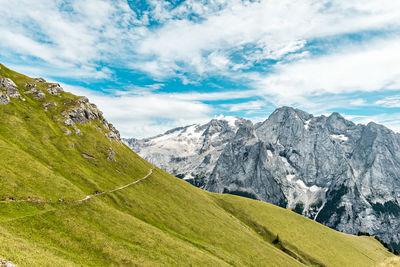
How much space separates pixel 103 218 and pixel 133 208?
21.2m

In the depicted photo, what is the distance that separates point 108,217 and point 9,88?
8650cm

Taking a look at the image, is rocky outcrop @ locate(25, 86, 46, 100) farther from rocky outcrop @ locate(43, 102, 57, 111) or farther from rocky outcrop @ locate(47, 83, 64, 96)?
rocky outcrop @ locate(47, 83, 64, 96)

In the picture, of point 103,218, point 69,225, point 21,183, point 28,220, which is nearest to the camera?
point 28,220

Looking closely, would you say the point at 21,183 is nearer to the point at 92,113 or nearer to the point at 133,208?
the point at 133,208

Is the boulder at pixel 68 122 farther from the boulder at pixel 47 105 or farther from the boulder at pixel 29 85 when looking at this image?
the boulder at pixel 29 85

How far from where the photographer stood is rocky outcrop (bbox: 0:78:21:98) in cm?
10239

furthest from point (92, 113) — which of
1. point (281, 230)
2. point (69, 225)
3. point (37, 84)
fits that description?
point (281, 230)

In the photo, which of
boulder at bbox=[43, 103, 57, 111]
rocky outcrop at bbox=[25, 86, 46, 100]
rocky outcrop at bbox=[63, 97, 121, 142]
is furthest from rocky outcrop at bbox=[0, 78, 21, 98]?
rocky outcrop at bbox=[63, 97, 121, 142]

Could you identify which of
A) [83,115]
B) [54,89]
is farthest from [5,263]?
[54,89]

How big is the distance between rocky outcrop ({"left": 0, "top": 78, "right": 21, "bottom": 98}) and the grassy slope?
15.1 feet

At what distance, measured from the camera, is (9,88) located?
4122 inches

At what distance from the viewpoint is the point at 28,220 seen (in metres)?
46.1

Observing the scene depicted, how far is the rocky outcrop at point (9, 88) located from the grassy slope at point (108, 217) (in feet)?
15.1

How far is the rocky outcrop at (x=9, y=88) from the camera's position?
336ft
